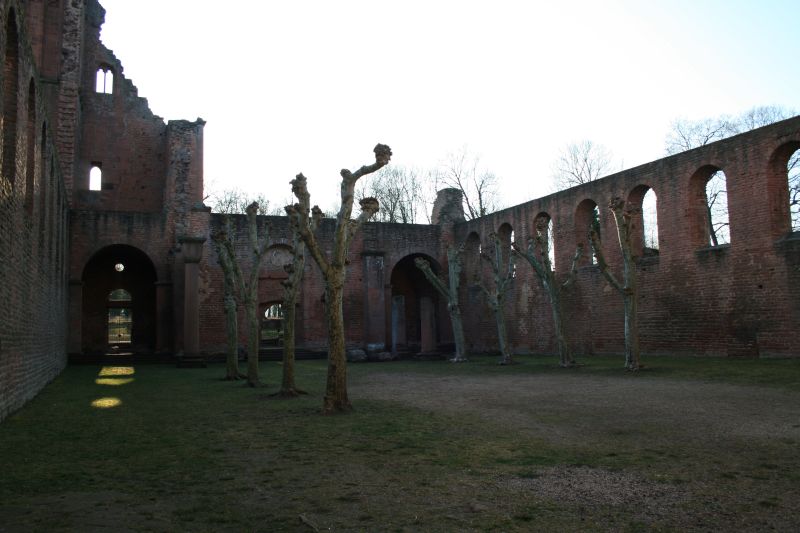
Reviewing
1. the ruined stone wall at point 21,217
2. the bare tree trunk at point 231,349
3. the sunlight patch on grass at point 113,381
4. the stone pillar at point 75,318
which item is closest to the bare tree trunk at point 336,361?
the ruined stone wall at point 21,217

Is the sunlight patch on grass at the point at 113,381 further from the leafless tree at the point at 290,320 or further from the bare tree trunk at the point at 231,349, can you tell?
the leafless tree at the point at 290,320

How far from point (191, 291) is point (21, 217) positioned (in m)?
13.2

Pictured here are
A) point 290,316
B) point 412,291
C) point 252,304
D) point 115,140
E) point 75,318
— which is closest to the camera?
point 290,316

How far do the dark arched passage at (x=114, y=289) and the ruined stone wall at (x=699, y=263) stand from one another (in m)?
15.8

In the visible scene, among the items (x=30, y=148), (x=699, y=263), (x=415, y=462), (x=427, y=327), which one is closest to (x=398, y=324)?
(x=427, y=327)

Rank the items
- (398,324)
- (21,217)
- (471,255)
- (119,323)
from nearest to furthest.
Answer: (21,217) → (398,324) → (471,255) → (119,323)

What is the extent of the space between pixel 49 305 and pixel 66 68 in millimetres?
14366

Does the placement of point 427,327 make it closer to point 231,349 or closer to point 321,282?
point 321,282

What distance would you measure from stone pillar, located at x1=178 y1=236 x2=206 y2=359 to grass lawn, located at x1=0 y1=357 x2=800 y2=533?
10432mm

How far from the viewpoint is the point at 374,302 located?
26.6 metres

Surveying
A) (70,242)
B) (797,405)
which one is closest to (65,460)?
(797,405)

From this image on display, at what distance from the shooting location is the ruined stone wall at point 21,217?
7829 millimetres

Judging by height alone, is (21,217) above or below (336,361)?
above

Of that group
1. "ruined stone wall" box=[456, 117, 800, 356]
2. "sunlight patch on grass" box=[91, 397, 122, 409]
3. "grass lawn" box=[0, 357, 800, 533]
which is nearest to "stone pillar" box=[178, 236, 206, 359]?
"sunlight patch on grass" box=[91, 397, 122, 409]
